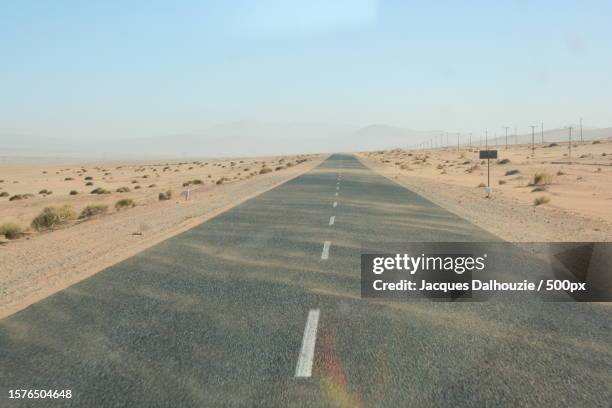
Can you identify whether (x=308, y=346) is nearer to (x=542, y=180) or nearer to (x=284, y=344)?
(x=284, y=344)

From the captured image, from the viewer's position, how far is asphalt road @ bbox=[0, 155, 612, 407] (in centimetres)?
454

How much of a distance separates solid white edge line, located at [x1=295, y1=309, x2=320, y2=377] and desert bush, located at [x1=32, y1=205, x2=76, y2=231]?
14804 millimetres

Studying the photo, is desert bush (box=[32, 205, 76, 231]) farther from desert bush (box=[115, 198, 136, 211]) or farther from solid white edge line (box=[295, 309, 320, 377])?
solid white edge line (box=[295, 309, 320, 377])

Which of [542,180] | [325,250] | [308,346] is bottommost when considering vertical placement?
[542,180]

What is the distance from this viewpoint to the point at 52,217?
19.6 m

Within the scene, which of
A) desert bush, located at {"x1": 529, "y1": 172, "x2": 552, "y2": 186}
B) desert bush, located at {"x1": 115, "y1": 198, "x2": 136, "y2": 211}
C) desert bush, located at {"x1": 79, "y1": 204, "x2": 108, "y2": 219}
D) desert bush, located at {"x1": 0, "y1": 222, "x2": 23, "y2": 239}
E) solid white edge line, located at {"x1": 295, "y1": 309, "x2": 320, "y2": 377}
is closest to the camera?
solid white edge line, located at {"x1": 295, "y1": 309, "x2": 320, "y2": 377}

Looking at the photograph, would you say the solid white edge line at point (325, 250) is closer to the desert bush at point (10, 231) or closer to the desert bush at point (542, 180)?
the desert bush at point (10, 231)

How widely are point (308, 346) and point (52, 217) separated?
647 inches

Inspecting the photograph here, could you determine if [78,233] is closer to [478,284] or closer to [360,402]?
[478,284]

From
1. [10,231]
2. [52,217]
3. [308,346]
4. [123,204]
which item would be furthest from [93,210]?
[308,346]

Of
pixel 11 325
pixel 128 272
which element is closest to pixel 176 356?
pixel 11 325

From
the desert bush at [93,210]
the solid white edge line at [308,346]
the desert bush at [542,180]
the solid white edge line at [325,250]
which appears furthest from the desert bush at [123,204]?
the desert bush at [542,180]

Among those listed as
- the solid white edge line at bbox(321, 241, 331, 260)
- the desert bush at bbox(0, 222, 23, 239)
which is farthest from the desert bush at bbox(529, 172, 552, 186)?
the desert bush at bbox(0, 222, 23, 239)

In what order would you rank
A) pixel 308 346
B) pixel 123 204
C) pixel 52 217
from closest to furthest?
pixel 308 346 < pixel 52 217 < pixel 123 204
